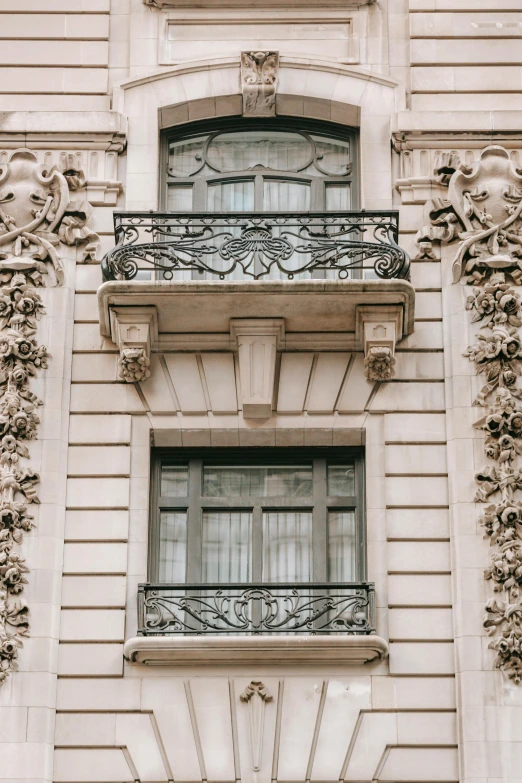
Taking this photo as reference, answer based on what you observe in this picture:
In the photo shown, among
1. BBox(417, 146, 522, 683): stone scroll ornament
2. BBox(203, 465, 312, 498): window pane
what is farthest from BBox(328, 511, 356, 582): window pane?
BBox(417, 146, 522, 683): stone scroll ornament

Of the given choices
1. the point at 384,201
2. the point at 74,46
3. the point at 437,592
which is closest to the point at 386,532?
the point at 437,592

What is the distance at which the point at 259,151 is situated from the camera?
23.1 metres

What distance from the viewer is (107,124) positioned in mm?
22406

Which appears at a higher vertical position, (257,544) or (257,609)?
(257,544)

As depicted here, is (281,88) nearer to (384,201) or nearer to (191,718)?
(384,201)

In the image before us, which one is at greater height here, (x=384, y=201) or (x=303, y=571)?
(x=384, y=201)

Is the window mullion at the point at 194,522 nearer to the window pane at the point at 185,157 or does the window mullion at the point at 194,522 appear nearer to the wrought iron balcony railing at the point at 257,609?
the wrought iron balcony railing at the point at 257,609

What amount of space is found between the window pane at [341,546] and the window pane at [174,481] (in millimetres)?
1755

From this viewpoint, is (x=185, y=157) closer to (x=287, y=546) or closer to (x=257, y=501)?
(x=257, y=501)

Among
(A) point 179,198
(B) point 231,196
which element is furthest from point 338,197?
(A) point 179,198

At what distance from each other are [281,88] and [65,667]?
320 inches

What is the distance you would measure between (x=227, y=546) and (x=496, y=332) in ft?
13.1

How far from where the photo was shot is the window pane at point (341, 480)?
20.9m

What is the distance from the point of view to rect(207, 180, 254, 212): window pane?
22.6 metres
